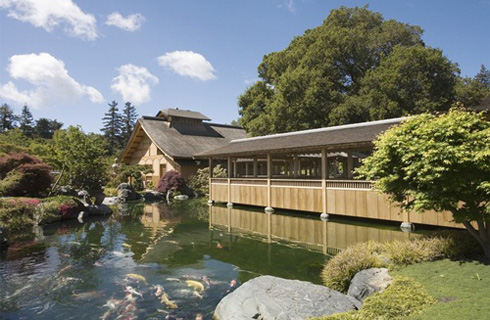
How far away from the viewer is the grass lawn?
15.5ft

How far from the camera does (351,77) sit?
2952 centimetres

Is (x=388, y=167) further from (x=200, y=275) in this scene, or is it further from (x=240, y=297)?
(x=200, y=275)

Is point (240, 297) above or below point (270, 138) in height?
below

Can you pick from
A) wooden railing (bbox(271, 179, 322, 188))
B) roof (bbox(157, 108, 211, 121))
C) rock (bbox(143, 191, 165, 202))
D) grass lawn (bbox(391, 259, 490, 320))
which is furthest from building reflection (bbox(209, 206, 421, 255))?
roof (bbox(157, 108, 211, 121))

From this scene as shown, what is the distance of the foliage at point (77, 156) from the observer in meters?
22.0

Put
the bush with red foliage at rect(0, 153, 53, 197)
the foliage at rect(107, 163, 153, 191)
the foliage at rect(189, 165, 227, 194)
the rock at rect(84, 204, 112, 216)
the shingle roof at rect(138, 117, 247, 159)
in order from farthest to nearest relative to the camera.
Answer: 1. the shingle roof at rect(138, 117, 247, 159)
2. the foliage at rect(107, 163, 153, 191)
3. the foliage at rect(189, 165, 227, 194)
4. the rock at rect(84, 204, 112, 216)
5. the bush with red foliage at rect(0, 153, 53, 197)

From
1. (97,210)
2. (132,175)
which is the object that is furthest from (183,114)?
(97,210)

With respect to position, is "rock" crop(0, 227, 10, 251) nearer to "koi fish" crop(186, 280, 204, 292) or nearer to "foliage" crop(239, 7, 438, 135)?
"koi fish" crop(186, 280, 204, 292)

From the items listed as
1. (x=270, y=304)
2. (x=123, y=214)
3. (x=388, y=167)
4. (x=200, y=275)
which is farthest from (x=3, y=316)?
(x=123, y=214)

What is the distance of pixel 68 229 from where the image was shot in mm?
15328

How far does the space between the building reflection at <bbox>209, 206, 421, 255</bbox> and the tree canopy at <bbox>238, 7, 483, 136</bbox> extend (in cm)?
1168

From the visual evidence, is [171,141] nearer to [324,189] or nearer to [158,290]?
[324,189]

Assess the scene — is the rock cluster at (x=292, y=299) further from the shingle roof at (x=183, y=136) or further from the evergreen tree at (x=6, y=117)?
the evergreen tree at (x=6, y=117)

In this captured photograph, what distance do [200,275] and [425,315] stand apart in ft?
17.6
